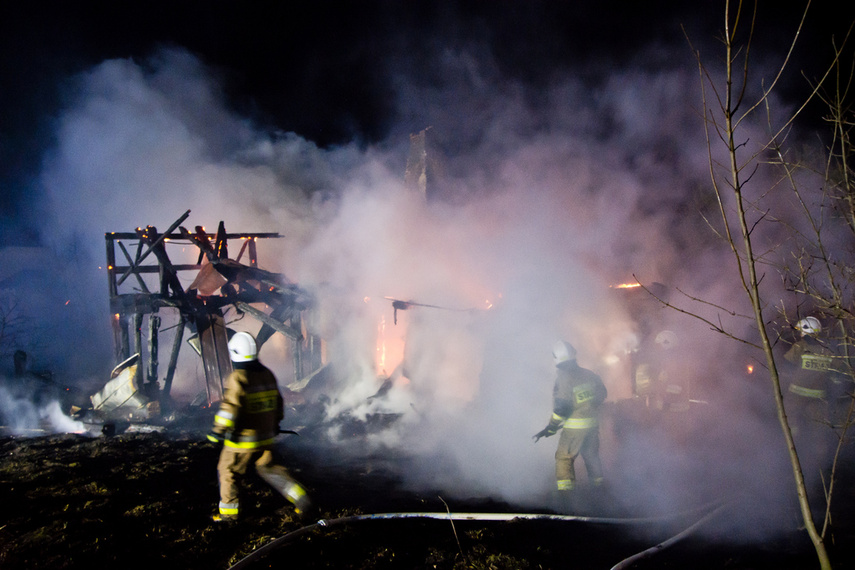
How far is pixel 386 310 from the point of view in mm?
13508

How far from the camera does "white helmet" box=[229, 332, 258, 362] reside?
443 cm

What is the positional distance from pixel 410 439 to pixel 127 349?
7326 mm

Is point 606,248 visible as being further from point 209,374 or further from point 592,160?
point 209,374

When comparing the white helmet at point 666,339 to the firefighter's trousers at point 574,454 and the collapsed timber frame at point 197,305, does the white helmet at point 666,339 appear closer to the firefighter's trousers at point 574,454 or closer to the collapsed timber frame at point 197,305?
the firefighter's trousers at point 574,454

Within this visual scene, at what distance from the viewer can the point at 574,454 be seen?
17.1ft

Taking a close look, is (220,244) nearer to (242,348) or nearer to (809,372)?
(242,348)

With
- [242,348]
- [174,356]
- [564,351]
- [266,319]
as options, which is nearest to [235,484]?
[242,348]

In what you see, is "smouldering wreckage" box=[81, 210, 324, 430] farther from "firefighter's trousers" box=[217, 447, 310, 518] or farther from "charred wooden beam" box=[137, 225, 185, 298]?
"firefighter's trousers" box=[217, 447, 310, 518]

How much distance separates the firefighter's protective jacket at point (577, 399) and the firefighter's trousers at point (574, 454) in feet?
0.29

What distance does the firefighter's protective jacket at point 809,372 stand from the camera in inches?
257

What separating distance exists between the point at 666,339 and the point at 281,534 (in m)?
9.23

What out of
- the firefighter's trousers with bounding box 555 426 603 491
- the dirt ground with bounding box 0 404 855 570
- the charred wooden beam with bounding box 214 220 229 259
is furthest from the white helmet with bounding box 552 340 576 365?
the charred wooden beam with bounding box 214 220 229 259

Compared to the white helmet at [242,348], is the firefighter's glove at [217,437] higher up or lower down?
lower down

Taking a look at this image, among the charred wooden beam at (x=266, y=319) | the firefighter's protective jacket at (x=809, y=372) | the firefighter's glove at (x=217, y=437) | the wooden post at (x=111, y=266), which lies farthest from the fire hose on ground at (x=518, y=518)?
the wooden post at (x=111, y=266)
